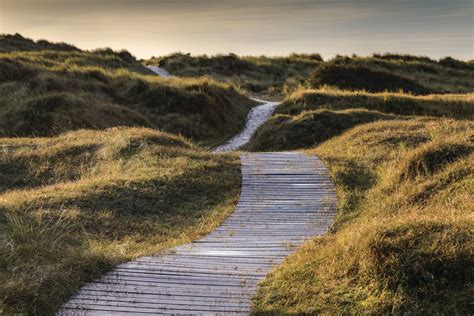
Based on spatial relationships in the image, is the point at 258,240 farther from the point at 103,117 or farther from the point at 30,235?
the point at 103,117

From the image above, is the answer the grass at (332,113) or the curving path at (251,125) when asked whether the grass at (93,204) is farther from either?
the curving path at (251,125)

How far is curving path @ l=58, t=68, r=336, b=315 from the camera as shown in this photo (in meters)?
6.32

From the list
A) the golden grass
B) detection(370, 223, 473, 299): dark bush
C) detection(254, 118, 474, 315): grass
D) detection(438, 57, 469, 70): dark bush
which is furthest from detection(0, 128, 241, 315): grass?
detection(438, 57, 469, 70): dark bush

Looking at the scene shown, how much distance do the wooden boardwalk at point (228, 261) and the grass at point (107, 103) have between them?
41.7 feet

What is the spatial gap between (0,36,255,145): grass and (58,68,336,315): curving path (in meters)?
12.1

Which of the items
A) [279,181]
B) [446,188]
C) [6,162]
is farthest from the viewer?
[6,162]

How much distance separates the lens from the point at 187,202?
1205cm

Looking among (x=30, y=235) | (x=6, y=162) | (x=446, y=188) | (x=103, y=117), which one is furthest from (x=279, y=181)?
(x=103, y=117)

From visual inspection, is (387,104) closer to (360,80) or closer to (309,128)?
(309,128)

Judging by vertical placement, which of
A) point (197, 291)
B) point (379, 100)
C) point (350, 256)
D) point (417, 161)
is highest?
point (379, 100)

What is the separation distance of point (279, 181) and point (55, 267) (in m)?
7.11

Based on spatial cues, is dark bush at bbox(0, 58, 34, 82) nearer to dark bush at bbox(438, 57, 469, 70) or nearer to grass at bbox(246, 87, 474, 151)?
grass at bbox(246, 87, 474, 151)

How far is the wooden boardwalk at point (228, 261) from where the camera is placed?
6.32 m

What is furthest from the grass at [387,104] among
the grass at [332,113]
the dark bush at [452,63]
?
the dark bush at [452,63]
